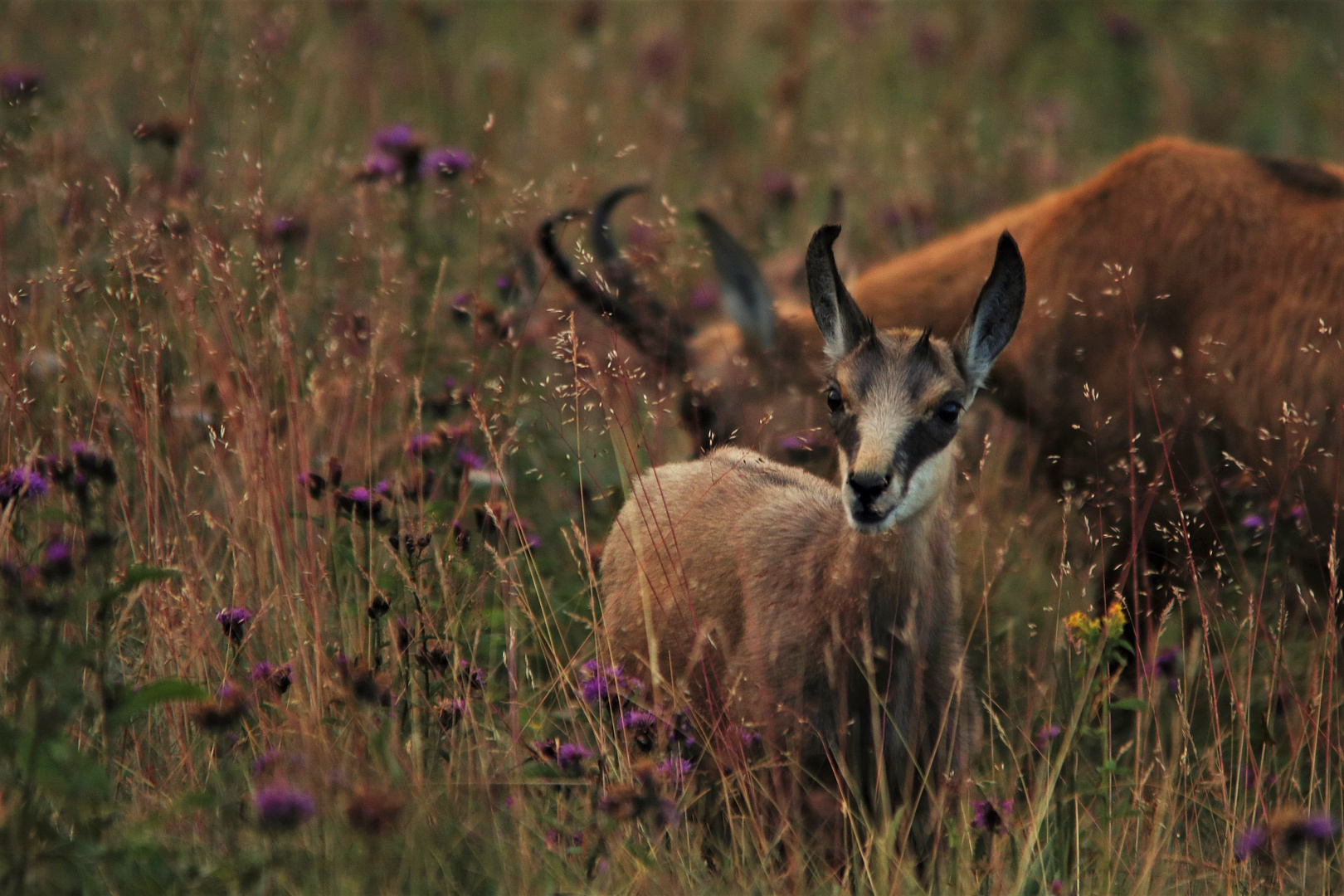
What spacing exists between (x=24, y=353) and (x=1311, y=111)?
8.76 meters

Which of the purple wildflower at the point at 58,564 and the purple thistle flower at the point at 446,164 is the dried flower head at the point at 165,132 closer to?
the purple thistle flower at the point at 446,164

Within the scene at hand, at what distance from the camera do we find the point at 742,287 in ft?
20.0

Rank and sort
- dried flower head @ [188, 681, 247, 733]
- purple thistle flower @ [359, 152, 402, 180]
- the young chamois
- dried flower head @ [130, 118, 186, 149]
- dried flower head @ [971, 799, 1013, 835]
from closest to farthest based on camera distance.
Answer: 1. dried flower head @ [188, 681, 247, 733]
2. dried flower head @ [971, 799, 1013, 835]
3. the young chamois
4. dried flower head @ [130, 118, 186, 149]
5. purple thistle flower @ [359, 152, 402, 180]

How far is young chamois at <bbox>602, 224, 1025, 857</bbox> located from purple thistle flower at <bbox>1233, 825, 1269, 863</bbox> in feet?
2.12

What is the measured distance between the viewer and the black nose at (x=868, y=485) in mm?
3344

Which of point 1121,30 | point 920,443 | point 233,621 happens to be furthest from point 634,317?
point 1121,30

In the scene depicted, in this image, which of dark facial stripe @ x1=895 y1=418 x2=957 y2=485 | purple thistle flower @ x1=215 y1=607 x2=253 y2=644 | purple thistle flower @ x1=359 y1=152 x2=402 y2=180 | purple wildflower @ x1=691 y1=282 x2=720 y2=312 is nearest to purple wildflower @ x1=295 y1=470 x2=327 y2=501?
purple thistle flower @ x1=215 y1=607 x2=253 y2=644

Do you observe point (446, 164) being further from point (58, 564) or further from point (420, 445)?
point (58, 564)

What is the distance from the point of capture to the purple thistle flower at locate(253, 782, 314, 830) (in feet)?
7.77

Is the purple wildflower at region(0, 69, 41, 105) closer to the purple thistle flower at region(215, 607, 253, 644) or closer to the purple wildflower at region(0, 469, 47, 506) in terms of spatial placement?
the purple wildflower at region(0, 469, 47, 506)

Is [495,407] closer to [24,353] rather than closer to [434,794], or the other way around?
[24,353]

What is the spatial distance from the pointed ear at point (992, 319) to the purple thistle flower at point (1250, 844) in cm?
125

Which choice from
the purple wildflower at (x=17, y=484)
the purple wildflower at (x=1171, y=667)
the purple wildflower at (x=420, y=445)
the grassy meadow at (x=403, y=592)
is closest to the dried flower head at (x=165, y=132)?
the grassy meadow at (x=403, y=592)

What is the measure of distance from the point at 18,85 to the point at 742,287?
285 cm
